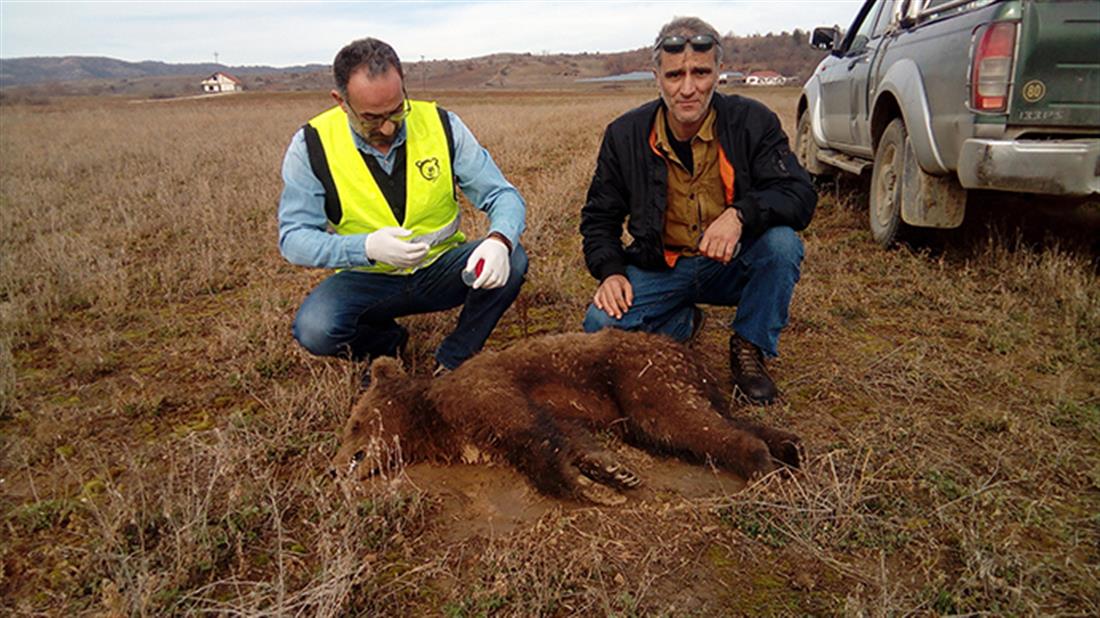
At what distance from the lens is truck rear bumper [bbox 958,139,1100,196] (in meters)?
A: 4.17

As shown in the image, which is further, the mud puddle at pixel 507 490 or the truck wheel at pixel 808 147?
the truck wheel at pixel 808 147

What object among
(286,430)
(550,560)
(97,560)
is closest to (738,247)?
(550,560)

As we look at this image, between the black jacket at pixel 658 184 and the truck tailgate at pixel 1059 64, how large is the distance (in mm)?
1597

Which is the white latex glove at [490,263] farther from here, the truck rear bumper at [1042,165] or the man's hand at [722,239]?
the truck rear bumper at [1042,165]

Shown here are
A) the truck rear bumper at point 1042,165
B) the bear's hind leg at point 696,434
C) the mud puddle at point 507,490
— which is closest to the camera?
the mud puddle at point 507,490

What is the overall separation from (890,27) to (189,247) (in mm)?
7487

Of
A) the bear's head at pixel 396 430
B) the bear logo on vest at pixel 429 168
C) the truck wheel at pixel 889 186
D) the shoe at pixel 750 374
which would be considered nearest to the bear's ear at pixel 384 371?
the bear's head at pixel 396 430

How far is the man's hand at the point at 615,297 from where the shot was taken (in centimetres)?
380

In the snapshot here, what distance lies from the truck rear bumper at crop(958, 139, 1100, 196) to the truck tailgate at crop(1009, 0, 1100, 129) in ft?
0.59

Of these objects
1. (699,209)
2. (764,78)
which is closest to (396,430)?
(699,209)

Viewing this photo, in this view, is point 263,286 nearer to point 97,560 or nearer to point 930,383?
point 97,560

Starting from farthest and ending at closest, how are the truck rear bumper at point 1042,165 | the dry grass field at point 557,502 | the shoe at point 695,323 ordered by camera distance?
the shoe at point 695,323 → the truck rear bumper at point 1042,165 → the dry grass field at point 557,502

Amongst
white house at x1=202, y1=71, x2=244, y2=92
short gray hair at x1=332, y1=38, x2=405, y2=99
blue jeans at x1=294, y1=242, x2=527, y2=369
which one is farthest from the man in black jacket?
white house at x1=202, y1=71, x2=244, y2=92

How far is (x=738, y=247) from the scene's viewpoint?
3.93 meters
